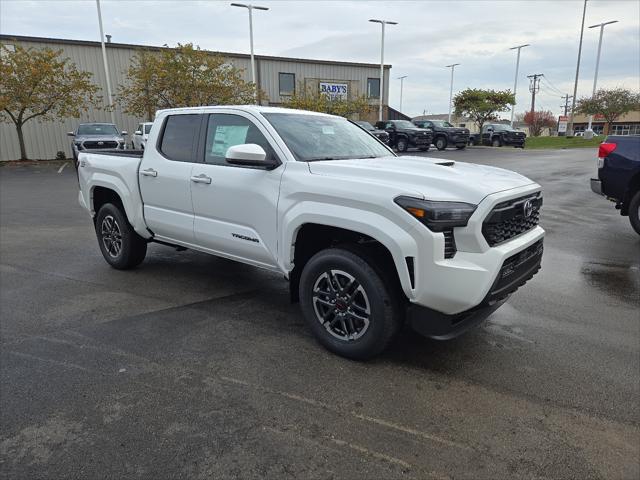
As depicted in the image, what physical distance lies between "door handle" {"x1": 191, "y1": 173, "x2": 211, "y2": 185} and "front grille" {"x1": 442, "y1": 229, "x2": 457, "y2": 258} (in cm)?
225

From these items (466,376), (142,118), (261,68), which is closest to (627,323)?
(466,376)

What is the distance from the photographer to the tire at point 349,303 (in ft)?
10.5

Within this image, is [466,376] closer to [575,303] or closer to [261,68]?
[575,303]

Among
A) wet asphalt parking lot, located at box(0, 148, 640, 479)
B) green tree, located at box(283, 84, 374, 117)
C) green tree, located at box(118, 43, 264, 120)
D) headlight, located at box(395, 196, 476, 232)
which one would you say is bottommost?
wet asphalt parking lot, located at box(0, 148, 640, 479)

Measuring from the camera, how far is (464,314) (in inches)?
125

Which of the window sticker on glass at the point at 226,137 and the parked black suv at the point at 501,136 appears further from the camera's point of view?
the parked black suv at the point at 501,136

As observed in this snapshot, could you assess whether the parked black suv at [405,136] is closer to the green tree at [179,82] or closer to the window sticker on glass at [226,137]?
the green tree at [179,82]

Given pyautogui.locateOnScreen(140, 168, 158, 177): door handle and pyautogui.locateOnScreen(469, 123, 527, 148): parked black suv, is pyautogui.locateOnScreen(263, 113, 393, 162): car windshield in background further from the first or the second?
pyautogui.locateOnScreen(469, 123, 527, 148): parked black suv

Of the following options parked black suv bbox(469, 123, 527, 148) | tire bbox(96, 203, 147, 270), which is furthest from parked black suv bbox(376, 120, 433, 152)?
tire bbox(96, 203, 147, 270)

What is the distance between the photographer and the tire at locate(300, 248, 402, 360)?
319 cm

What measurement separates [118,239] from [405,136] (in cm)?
2274

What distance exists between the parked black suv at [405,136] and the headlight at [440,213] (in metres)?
24.3

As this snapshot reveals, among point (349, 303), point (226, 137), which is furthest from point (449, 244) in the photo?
point (226, 137)

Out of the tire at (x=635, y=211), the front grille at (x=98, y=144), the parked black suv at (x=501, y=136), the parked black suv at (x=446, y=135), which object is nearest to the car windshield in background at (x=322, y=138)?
the tire at (x=635, y=211)
